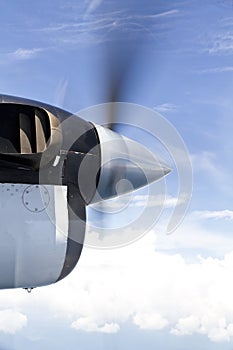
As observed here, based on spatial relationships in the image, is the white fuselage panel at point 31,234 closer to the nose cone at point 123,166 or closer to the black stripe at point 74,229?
the black stripe at point 74,229

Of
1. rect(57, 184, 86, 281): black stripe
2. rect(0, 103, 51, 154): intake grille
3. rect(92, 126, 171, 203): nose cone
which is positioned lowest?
rect(57, 184, 86, 281): black stripe

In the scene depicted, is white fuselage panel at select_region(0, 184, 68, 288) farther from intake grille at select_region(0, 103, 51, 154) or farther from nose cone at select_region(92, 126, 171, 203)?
nose cone at select_region(92, 126, 171, 203)

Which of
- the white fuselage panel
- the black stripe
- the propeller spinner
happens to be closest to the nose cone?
the propeller spinner

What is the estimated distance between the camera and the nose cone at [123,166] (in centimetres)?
1109

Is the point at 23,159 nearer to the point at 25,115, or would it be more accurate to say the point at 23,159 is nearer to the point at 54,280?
the point at 25,115

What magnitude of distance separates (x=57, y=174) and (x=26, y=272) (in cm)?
Answer: 204

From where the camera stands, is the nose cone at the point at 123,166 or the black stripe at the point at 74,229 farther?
the nose cone at the point at 123,166

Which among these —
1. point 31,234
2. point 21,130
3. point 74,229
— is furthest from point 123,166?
point 31,234

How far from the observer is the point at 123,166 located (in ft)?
36.8

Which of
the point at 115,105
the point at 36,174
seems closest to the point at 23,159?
the point at 36,174

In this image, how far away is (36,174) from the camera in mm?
10383

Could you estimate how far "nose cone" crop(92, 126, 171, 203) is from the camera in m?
11.1

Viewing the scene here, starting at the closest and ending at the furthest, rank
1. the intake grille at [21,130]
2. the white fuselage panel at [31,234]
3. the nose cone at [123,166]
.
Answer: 1. the white fuselage panel at [31,234]
2. the intake grille at [21,130]
3. the nose cone at [123,166]

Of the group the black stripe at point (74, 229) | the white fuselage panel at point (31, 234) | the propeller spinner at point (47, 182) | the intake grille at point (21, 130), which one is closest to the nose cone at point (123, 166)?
the propeller spinner at point (47, 182)
